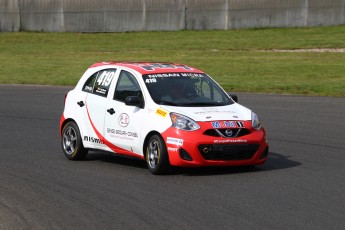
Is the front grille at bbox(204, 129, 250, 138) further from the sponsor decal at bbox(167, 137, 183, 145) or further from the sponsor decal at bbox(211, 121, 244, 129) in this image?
the sponsor decal at bbox(167, 137, 183, 145)

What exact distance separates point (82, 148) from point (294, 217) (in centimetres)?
519

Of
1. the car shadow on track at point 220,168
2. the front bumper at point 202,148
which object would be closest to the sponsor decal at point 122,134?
the car shadow on track at point 220,168

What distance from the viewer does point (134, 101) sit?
12445 millimetres

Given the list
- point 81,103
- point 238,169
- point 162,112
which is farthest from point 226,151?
point 81,103

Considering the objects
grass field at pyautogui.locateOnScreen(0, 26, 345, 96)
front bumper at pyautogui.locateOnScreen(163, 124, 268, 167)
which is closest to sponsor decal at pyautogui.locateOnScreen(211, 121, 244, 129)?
front bumper at pyautogui.locateOnScreen(163, 124, 268, 167)

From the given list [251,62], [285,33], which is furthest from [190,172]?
[285,33]

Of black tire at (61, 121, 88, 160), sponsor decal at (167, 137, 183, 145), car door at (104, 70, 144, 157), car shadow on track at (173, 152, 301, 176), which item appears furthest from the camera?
black tire at (61, 121, 88, 160)

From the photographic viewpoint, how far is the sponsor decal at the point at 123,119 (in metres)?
12.6

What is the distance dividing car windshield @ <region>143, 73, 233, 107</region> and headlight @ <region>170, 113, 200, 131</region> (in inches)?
20.3

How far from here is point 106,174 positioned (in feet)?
40.2

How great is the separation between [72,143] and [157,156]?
2239 millimetres

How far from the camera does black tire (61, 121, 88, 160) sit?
13.6m

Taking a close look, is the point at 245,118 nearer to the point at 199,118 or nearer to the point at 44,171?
the point at 199,118

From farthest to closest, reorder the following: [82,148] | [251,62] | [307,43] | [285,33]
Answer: [285,33] < [307,43] < [251,62] < [82,148]
